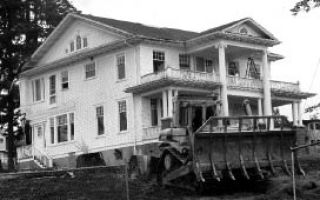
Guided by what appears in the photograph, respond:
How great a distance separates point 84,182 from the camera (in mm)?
22359

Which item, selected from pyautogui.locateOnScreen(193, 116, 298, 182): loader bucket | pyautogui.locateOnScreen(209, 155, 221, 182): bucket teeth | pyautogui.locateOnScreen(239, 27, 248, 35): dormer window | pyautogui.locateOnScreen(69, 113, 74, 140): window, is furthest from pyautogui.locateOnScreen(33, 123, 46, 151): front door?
pyautogui.locateOnScreen(209, 155, 221, 182): bucket teeth

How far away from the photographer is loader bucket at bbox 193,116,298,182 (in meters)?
22.6

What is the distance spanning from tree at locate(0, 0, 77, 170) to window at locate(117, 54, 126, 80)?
10082 millimetres

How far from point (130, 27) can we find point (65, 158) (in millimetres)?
8865

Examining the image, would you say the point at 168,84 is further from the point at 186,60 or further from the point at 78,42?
the point at 78,42

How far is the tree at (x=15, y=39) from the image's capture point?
4794 cm

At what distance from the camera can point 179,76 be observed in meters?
37.3

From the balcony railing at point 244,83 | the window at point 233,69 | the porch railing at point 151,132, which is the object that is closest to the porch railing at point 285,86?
the balcony railing at point 244,83

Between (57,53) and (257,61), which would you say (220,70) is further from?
(57,53)

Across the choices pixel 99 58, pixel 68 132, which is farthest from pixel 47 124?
pixel 99 58

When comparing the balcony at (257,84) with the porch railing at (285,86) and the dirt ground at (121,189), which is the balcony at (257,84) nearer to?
the porch railing at (285,86)

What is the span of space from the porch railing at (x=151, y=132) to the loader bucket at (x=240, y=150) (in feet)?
43.5

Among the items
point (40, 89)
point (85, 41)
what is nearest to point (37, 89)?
point (40, 89)

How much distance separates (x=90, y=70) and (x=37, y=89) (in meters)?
6.18
